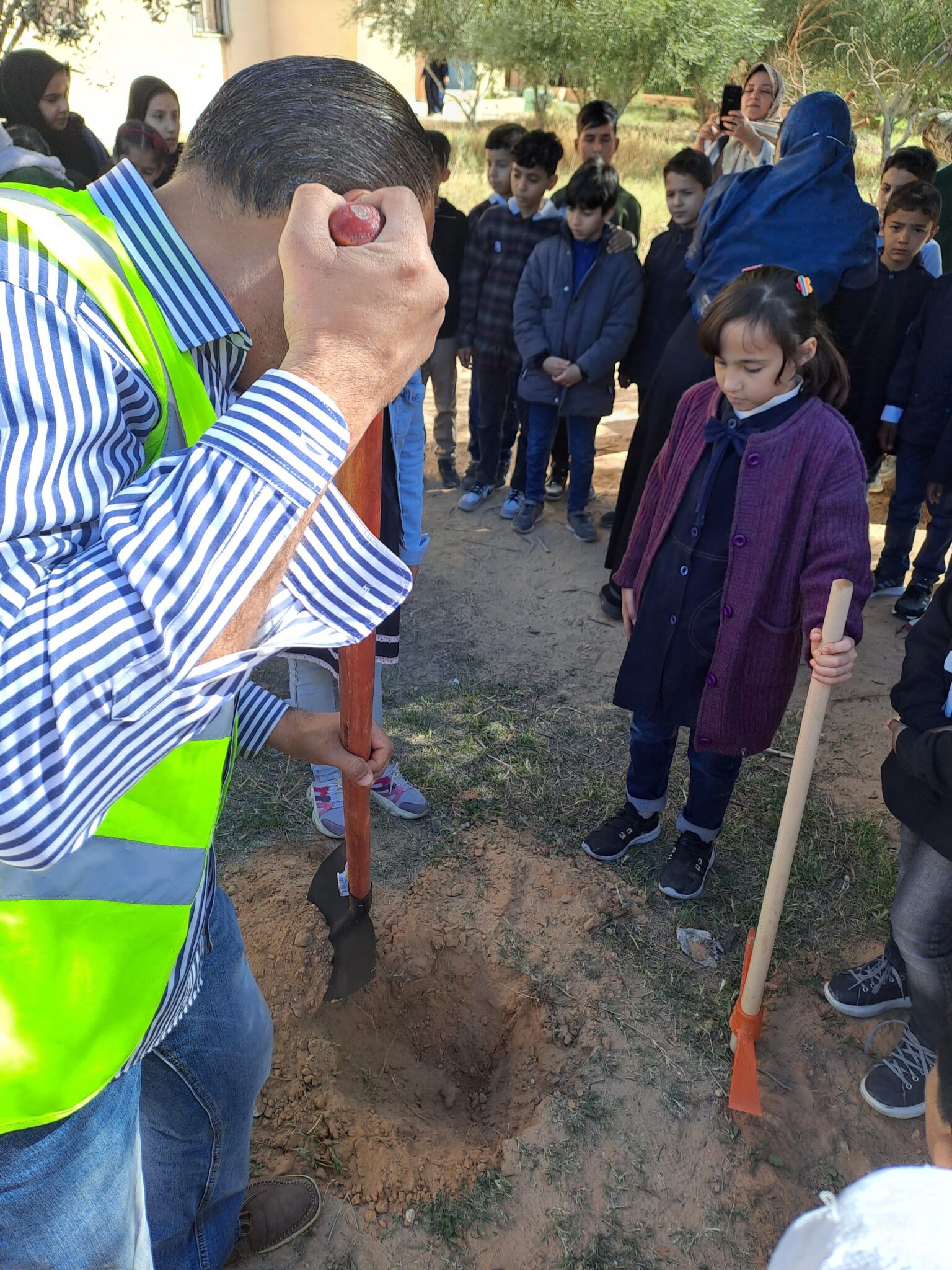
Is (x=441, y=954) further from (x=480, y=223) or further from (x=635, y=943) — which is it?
(x=480, y=223)

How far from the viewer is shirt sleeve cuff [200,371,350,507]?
0.77m

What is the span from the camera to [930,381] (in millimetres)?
4305

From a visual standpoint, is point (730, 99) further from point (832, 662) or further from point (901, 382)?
point (832, 662)

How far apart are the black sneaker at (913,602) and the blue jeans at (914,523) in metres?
0.03

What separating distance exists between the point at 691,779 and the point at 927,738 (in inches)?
39.3

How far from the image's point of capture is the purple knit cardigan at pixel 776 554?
2389 mm

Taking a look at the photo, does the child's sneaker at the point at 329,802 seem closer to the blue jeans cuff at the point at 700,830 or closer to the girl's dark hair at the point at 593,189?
the blue jeans cuff at the point at 700,830

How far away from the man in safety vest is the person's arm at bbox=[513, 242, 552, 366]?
396cm

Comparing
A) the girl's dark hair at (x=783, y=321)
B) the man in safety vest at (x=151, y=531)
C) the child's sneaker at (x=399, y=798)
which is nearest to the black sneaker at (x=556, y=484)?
the child's sneaker at (x=399, y=798)

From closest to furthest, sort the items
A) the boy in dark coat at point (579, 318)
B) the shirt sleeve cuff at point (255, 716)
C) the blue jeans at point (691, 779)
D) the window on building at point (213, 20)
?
the shirt sleeve cuff at point (255, 716) → the blue jeans at point (691, 779) → the boy in dark coat at point (579, 318) → the window on building at point (213, 20)

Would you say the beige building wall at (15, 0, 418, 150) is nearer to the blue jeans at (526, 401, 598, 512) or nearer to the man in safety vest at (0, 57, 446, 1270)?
the blue jeans at (526, 401, 598, 512)

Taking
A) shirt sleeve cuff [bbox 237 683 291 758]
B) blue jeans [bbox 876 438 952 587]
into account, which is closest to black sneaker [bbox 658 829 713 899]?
shirt sleeve cuff [bbox 237 683 291 758]

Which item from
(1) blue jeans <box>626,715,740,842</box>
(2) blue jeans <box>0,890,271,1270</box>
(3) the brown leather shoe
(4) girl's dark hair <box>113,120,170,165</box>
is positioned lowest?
(3) the brown leather shoe

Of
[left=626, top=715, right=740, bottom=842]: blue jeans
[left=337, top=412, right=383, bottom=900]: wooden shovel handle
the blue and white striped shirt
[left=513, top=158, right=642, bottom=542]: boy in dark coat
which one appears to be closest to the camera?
the blue and white striped shirt
